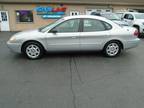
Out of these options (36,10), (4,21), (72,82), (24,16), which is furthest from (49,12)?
(72,82)

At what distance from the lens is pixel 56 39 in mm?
5914

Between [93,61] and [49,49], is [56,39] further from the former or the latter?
[93,61]

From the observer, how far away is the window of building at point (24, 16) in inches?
679

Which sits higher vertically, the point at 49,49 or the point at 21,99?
the point at 49,49

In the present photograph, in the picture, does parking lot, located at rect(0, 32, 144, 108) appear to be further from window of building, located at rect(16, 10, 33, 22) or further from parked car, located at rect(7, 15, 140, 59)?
window of building, located at rect(16, 10, 33, 22)

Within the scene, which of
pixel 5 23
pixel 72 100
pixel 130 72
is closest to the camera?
pixel 72 100

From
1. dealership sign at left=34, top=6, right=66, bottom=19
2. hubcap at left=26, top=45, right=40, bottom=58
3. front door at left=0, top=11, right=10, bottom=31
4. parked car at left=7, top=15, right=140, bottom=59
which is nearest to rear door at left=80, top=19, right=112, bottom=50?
parked car at left=7, top=15, right=140, bottom=59

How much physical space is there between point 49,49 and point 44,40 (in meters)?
0.38

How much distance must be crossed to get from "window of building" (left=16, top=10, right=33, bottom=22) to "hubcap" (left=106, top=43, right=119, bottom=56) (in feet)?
43.1

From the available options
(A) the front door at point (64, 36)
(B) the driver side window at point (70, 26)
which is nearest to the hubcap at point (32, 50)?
(A) the front door at point (64, 36)

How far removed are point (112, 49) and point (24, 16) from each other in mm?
13482

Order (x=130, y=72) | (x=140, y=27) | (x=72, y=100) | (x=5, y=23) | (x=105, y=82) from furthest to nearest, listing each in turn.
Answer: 1. (x=5, y=23)
2. (x=140, y=27)
3. (x=130, y=72)
4. (x=105, y=82)
5. (x=72, y=100)

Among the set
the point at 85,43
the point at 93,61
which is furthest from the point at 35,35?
the point at 93,61

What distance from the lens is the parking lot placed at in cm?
329
